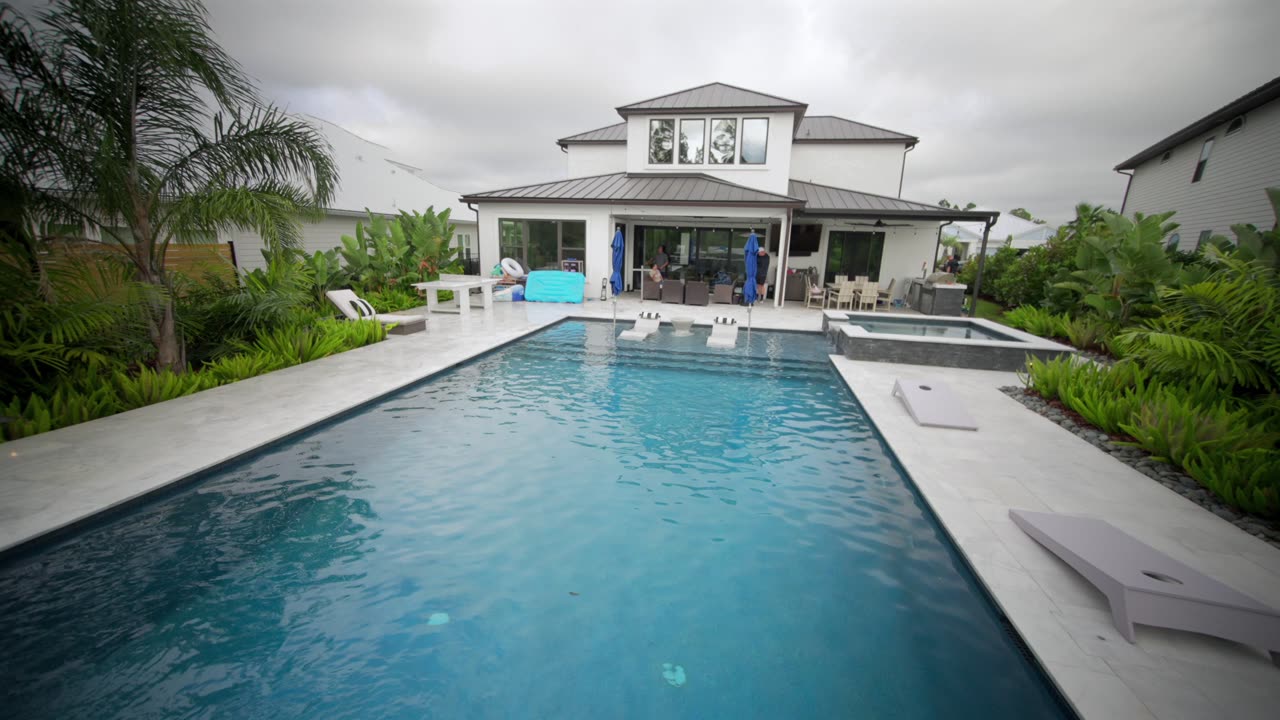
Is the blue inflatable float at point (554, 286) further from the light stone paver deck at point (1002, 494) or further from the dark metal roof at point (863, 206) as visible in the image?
the light stone paver deck at point (1002, 494)

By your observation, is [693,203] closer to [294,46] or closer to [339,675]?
[294,46]

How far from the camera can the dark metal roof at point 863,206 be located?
13586 mm

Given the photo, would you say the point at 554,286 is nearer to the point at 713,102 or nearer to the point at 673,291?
the point at 673,291

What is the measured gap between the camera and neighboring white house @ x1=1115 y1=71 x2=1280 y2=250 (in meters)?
11.5

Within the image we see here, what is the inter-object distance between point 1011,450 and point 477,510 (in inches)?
211

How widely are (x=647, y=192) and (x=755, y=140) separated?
4.20 metres

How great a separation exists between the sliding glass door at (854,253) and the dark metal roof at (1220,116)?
8.34 meters

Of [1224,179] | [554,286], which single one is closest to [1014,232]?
[1224,179]

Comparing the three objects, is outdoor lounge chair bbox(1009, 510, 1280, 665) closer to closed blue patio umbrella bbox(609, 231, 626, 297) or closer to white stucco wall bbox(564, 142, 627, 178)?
closed blue patio umbrella bbox(609, 231, 626, 297)

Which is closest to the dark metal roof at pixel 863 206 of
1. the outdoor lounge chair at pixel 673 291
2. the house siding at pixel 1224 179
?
the outdoor lounge chair at pixel 673 291

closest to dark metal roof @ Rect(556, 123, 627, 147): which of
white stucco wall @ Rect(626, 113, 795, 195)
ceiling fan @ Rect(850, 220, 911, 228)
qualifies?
white stucco wall @ Rect(626, 113, 795, 195)

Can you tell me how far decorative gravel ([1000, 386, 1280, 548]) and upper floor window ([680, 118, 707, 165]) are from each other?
12.7m

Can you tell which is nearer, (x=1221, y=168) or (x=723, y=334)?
(x=723, y=334)

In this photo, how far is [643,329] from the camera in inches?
426
